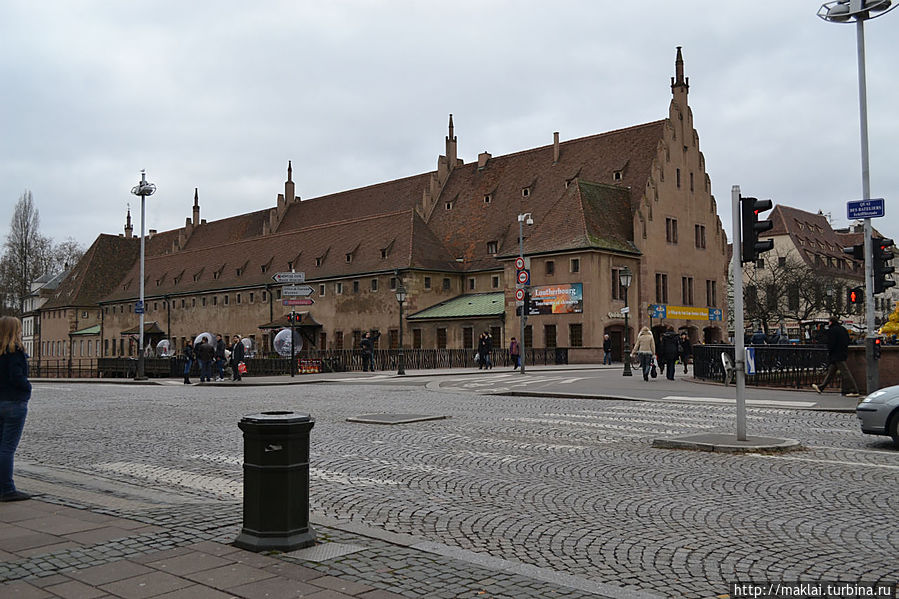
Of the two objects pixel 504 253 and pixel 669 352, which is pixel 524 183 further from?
pixel 669 352

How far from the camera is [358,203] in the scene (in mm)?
85000

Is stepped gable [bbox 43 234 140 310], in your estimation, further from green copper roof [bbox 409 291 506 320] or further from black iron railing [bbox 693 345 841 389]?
black iron railing [bbox 693 345 841 389]

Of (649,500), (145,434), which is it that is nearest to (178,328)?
(145,434)

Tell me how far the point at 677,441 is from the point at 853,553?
580 cm

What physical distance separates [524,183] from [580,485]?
62613 millimetres

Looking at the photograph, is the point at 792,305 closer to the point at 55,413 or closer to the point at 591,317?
the point at 591,317

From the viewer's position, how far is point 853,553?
5.96 m

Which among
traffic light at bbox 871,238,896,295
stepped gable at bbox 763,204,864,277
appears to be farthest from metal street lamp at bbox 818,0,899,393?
stepped gable at bbox 763,204,864,277

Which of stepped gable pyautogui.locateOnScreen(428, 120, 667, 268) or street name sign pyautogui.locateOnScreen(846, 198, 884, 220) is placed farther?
stepped gable pyautogui.locateOnScreen(428, 120, 667, 268)

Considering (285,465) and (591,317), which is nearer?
(285,465)

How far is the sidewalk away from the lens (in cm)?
498

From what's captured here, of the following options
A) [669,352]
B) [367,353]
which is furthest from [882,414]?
[367,353]

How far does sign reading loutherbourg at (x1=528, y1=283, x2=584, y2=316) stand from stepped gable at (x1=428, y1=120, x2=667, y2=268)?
3.15 metres

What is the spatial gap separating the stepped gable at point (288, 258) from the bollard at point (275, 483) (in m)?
58.3
